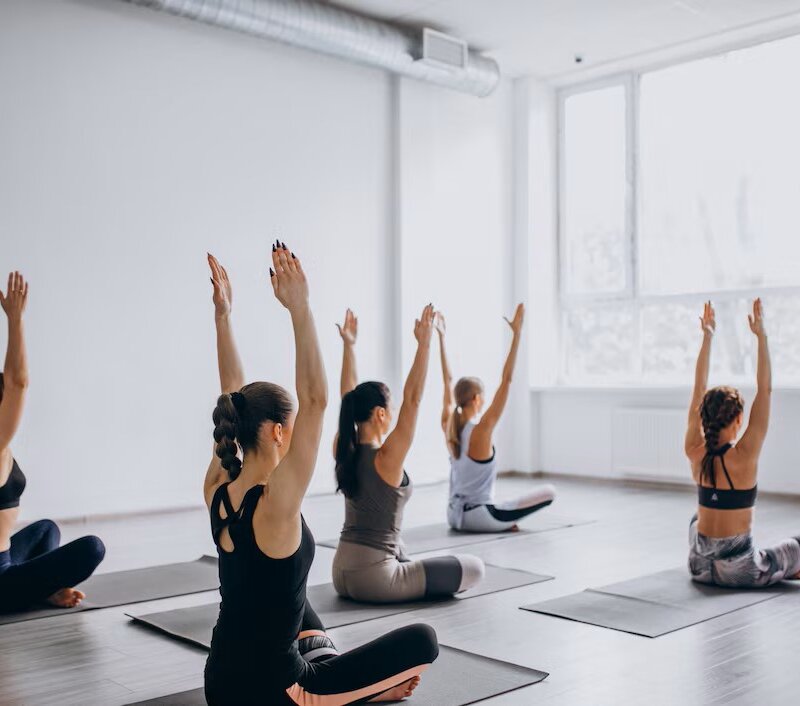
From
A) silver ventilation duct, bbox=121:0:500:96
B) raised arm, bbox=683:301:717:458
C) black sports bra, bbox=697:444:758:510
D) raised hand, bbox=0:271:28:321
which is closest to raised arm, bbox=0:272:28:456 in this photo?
raised hand, bbox=0:271:28:321

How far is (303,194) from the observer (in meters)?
6.61

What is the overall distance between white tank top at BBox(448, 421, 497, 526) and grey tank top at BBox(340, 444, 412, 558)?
162cm

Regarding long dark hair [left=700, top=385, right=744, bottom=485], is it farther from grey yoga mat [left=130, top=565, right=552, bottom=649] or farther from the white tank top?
the white tank top

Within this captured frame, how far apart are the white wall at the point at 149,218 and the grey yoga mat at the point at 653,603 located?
3.12 m

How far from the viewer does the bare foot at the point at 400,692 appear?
97.0 inches

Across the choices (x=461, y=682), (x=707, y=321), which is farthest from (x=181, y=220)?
(x=461, y=682)

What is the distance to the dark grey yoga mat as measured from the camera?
4773 millimetres

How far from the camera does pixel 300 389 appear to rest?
1833 millimetres

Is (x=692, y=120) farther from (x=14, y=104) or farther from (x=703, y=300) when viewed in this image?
(x=14, y=104)

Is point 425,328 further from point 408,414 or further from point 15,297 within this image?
point 15,297

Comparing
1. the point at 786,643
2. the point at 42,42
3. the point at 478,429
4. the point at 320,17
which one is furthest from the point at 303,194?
the point at 786,643

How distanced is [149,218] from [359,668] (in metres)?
4.17

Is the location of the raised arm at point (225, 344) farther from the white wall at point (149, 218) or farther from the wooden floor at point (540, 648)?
the white wall at point (149, 218)

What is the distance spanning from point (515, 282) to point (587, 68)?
1.80 m
